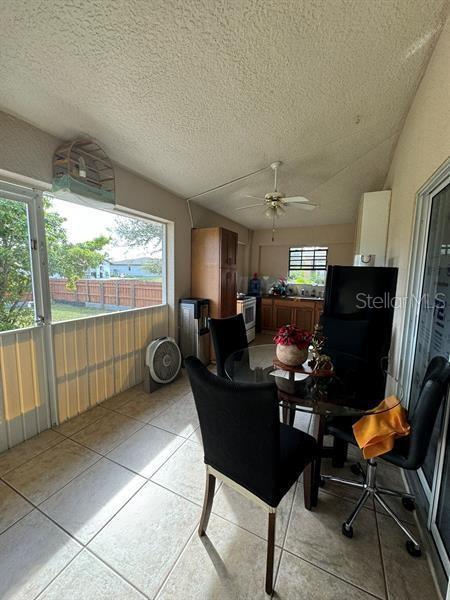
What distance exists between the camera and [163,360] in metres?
2.96

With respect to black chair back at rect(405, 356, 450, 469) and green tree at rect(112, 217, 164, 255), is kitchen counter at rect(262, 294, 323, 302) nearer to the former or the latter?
green tree at rect(112, 217, 164, 255)

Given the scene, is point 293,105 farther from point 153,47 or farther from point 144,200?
point 144,200

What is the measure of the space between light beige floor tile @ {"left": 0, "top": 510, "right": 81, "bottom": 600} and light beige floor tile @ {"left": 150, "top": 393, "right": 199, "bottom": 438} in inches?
38.8

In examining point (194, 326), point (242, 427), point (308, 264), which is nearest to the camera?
point (242, 427)

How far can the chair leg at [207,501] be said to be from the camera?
4.25 ft

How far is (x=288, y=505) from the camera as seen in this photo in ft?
4.98

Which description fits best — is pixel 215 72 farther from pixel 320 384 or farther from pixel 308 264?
pixel 308 264

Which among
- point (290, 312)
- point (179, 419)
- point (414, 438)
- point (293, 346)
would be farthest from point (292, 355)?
point (290, 312)

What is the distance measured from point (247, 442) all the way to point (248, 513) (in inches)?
31.1

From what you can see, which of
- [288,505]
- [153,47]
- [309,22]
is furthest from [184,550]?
[309,22]

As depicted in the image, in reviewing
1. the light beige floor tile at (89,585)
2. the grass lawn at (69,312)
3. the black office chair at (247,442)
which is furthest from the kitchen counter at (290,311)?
the light beige floor tile at (89,585)

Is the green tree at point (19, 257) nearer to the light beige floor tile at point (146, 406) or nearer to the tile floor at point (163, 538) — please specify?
the tile floor at point (163, 538)

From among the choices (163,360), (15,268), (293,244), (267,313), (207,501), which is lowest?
(207,501)

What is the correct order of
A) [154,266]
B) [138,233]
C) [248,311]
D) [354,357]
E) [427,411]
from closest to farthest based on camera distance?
[427,411] → [354,357] → [138,233] → [154,266] → [248,311]
